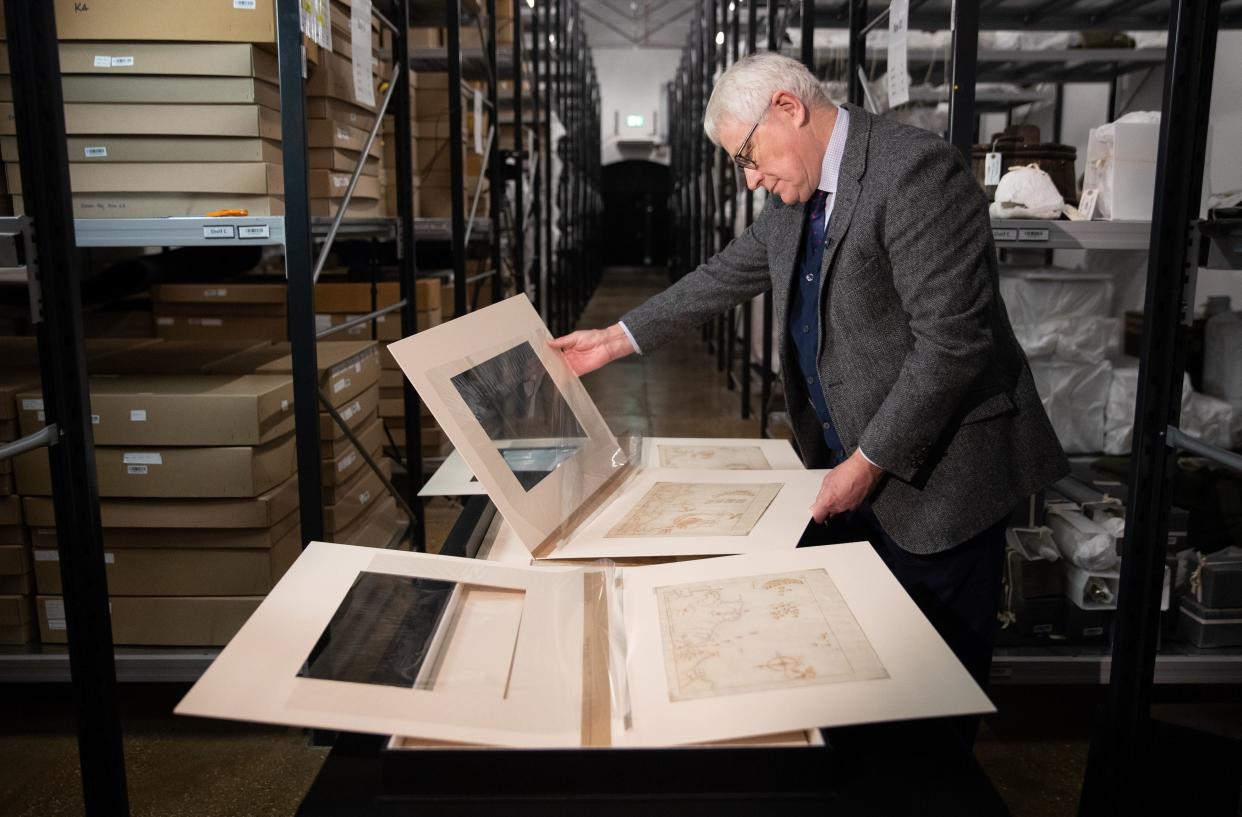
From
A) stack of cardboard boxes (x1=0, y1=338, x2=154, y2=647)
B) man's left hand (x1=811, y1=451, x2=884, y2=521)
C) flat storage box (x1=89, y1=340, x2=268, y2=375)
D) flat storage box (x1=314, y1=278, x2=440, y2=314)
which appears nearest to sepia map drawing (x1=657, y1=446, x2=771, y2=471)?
man's left hand (x1=811, y1=451, x2=884, y2=521)

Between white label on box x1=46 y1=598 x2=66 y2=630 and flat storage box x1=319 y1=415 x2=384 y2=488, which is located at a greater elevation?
flat storage box x1=319 y1=415 x2=384 y2=488

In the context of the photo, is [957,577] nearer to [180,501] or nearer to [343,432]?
[180,501]

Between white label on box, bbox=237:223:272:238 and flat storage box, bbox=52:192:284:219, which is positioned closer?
white label on box, bbox=237:223:272:238

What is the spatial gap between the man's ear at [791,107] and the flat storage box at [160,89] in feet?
4.78

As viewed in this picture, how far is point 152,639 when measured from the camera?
2.58 m

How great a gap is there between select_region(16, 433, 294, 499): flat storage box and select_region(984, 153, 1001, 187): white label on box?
2092 mm

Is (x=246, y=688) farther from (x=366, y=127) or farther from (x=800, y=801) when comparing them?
(x=366, y=127)

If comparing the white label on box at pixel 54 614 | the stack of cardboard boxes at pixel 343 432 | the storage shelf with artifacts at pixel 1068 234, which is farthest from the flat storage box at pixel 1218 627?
the white label on box at pixel 54 614

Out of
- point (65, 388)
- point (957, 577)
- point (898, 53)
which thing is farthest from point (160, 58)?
point (957, 577)

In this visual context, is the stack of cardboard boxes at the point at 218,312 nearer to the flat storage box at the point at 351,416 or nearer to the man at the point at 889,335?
the flat storage box at the point at 351,416

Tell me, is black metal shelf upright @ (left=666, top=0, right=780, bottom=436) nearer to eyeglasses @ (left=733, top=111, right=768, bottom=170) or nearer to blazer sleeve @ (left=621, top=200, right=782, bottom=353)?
blazer sleeve @ (left=621, top=200, right=782, bottom=353)

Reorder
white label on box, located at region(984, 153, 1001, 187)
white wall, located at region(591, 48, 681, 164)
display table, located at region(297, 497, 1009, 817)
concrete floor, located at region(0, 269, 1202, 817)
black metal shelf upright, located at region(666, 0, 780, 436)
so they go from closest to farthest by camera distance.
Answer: display table, located at region(297, 497, 1009, 817)
concrete floor, located at region(0, 269, 1202, 817)
white label on box, located at region(984, 153, 1001, 187)
black metal shelf upright, located at region(666, 0, 780, 436)
white wall, located at region(591, 48, 681, 164)

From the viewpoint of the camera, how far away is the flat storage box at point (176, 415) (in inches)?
94.9

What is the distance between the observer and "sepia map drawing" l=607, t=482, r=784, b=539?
134 centimetres
